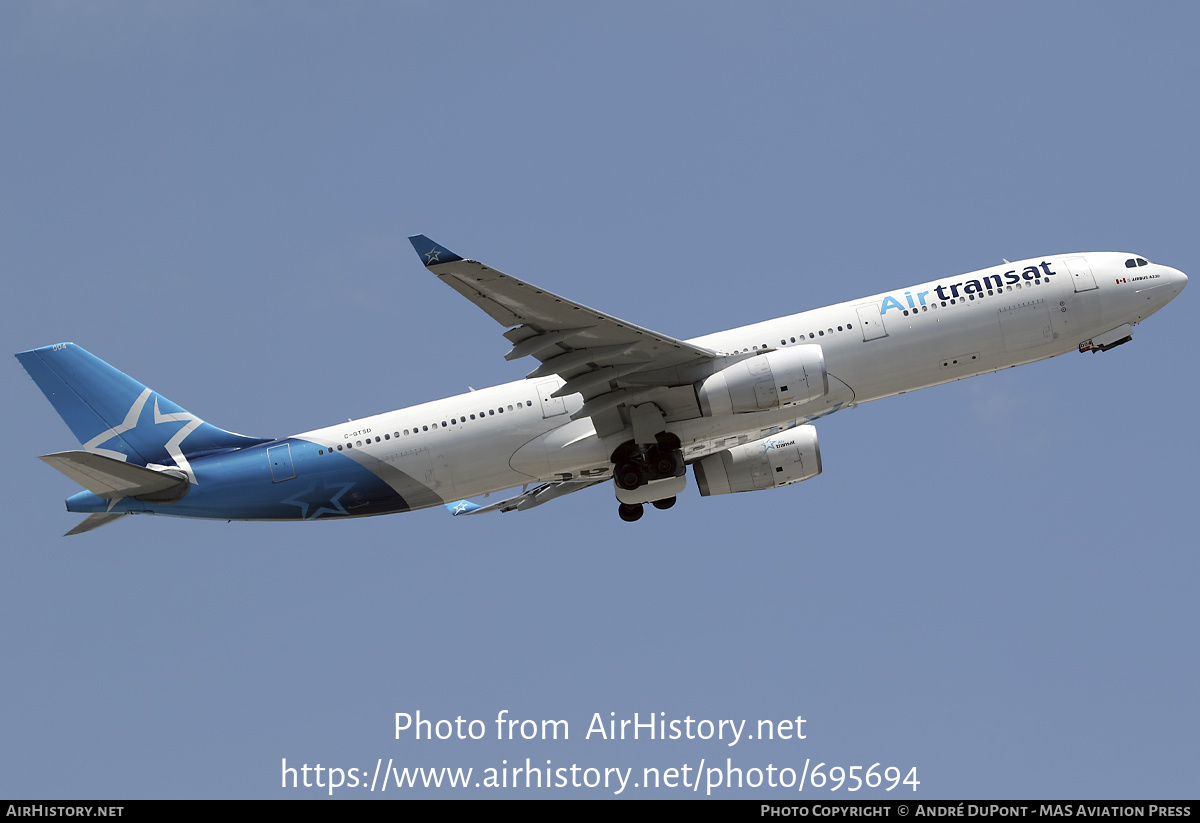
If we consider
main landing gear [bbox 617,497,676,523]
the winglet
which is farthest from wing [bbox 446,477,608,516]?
the winglet

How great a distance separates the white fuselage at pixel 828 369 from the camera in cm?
3703

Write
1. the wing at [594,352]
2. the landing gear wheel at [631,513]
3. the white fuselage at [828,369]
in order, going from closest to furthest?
1. the wing at [594,352]
2. the white fuselage at [828,369]
3. the landing gear wheel at [631,513]

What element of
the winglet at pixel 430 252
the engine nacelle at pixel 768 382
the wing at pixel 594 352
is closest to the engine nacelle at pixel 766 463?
the wing at pixel 594 352

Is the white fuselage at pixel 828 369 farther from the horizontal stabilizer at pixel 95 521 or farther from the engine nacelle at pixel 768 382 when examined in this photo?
the horizontal stabilizer at pixel 95 521

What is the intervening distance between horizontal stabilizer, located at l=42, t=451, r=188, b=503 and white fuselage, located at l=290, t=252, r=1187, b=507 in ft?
14.7

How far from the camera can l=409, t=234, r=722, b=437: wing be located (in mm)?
33031

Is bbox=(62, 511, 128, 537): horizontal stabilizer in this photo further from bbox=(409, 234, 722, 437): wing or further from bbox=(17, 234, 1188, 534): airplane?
bbox=(409, 234, 722, 437): wing

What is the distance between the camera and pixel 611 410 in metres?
37.5

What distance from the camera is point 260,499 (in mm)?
37312

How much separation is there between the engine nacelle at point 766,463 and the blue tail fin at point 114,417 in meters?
14.2

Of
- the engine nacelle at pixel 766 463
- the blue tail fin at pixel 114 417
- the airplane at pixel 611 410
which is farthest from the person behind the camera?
the engine nacelle at pixel 766 463
